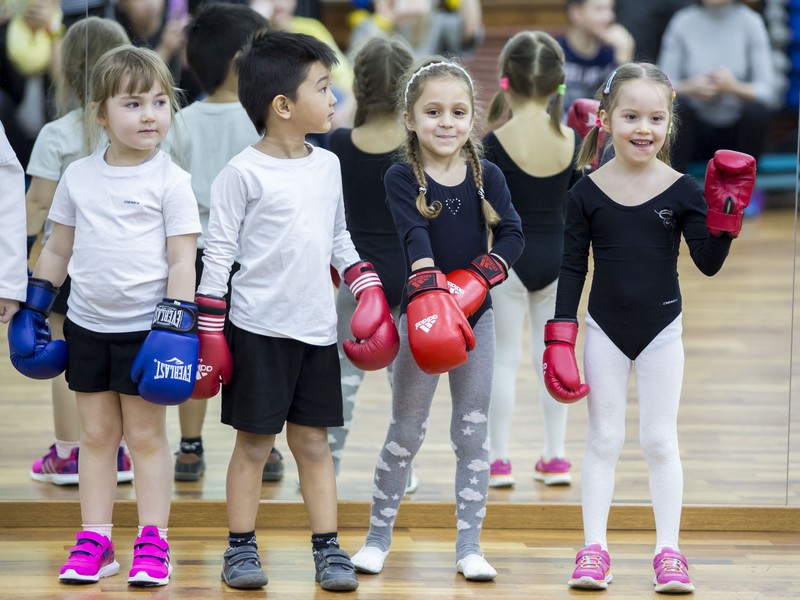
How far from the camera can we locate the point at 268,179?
2895mm

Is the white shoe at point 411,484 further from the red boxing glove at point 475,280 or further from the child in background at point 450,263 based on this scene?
the red boxing glove at point 475,280

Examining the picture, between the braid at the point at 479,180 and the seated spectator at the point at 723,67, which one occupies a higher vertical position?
the seated spectator at the point at 723,67

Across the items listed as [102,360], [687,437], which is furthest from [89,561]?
[687,437]

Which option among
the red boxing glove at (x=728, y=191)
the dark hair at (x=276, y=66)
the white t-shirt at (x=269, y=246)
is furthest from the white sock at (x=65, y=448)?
the red boxing glove at (x=728, y=191)

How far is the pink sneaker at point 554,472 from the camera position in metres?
3.74

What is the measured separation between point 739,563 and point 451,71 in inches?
58.7

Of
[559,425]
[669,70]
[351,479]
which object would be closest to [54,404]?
[351,479]

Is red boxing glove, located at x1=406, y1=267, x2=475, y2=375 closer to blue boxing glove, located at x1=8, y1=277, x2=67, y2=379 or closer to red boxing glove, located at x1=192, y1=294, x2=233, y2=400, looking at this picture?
red boxing glove, located at x1=192, y1=294, x2=233, y2=400

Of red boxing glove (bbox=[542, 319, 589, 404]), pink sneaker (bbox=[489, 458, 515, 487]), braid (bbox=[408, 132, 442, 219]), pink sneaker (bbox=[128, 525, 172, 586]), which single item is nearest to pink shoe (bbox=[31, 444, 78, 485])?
pink sneaker (bbox=[128, 525, 172, 586])

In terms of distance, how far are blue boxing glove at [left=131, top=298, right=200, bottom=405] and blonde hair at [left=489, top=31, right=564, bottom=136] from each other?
4.54 feet

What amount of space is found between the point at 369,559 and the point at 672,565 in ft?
2.46

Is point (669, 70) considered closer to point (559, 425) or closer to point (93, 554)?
point (559, 425)

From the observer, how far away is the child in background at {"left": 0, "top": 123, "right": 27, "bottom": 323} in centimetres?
300

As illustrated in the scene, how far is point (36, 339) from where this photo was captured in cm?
300
